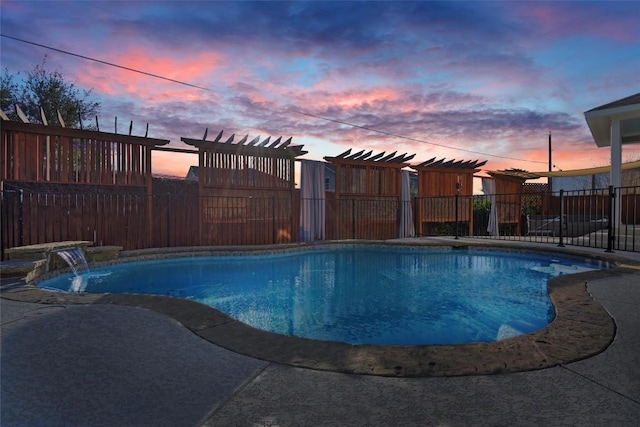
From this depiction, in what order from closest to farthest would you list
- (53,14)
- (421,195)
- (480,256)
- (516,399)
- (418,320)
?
(516,399) → (418,320) → (53,14) → (480,256) → (421,195)

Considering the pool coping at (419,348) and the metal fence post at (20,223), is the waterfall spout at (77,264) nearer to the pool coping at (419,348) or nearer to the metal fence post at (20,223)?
the metal fence post at (20,223)

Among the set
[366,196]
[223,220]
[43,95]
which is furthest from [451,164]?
[43,95]

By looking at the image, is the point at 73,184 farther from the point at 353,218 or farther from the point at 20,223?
the point at 353,218

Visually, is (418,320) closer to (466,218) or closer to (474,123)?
(466,218)

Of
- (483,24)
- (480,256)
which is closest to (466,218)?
(480,256)

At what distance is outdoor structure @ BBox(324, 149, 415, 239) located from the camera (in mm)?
11539

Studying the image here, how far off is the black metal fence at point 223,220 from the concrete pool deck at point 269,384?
578 centimetres

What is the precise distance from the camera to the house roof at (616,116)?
8211 millimetres

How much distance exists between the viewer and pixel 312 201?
1105cm

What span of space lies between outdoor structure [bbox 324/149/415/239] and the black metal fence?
1.5 inches

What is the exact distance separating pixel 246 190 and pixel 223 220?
1089 mm

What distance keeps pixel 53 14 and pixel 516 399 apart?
9.72 meters

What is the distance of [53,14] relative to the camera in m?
6.93

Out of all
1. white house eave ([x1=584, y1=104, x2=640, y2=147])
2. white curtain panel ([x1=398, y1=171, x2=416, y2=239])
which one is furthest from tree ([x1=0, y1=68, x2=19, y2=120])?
white house eave ([x1=584, y1=104, x2=640, y2=147])
